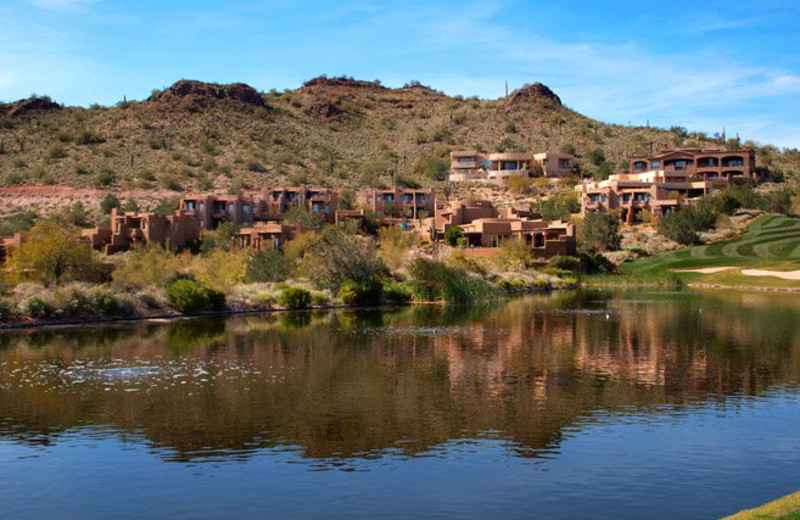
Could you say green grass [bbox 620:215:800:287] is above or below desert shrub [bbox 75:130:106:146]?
below

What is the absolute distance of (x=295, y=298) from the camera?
53.8 meters

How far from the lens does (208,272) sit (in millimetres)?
62812

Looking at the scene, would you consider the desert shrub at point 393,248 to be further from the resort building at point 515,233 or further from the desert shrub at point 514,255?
the desert shrub at point 514,255

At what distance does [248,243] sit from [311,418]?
65.3 metres

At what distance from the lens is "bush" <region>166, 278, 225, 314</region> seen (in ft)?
159

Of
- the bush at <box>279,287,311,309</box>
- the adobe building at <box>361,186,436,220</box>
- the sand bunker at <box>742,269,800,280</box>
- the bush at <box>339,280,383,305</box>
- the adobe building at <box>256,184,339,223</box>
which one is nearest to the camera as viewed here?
the bush at <box>279,287,311,309</box>

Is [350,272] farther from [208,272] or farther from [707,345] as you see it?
[707,345]

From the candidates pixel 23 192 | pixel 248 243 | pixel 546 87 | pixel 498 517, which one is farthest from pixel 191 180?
pixel 498 517

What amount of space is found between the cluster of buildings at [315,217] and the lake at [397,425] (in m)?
38.5

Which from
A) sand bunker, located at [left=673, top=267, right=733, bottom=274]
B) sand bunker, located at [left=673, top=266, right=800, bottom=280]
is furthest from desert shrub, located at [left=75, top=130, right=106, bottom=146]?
sand bunker, located at [left=673, top=267, right=733, bottom=274]

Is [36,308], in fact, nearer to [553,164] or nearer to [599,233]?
[599,233]

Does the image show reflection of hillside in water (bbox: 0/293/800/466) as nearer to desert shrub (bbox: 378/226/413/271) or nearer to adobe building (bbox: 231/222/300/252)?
desert shrub (bbox: 378/226/413/271)

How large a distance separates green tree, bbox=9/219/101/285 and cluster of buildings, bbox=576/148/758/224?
67212 millimetres

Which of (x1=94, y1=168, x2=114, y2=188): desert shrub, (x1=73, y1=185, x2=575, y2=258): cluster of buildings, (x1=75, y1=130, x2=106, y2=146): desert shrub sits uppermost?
(x1=75, y1=130, x2=106, y2=146): desert shrub
